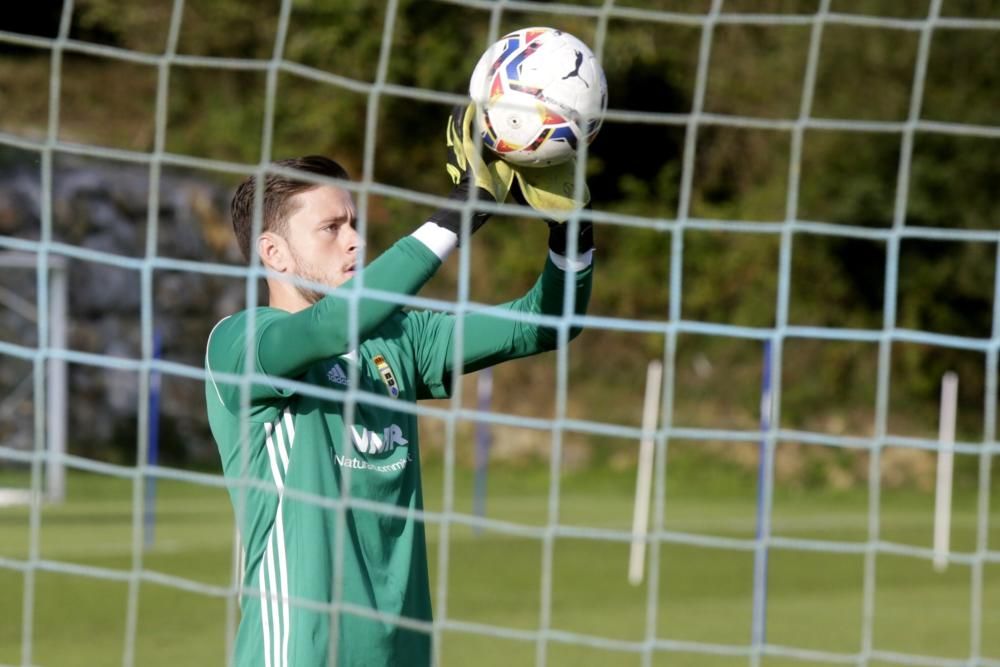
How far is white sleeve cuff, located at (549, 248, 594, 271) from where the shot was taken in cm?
365

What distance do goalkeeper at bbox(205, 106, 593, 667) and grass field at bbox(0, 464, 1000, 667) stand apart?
14.5 ft

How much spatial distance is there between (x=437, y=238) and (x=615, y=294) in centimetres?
1759

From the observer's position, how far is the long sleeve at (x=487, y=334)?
3.71 metres

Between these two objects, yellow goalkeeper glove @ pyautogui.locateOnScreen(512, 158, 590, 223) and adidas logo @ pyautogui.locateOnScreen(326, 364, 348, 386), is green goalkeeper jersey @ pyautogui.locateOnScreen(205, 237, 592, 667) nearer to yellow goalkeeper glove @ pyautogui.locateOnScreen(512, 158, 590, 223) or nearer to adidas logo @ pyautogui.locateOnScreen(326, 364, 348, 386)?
adidas logo @ pyautogui.locateOnScreen(326, 364, 348, 386)

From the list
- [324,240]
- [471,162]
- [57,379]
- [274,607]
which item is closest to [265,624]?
[274,607]

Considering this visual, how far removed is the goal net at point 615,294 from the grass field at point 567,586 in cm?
6

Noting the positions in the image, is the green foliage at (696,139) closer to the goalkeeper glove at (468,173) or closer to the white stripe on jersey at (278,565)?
the goalkeeper glove at (468,173)

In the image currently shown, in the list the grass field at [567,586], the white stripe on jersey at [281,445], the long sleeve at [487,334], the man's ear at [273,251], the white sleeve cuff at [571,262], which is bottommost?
the grass field at [567,586]

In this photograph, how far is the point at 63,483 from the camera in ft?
48.6

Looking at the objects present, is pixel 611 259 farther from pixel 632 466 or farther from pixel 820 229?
pixel 820 229

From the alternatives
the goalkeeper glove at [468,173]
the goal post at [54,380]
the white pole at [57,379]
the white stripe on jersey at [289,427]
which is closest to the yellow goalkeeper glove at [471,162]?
the goalkeeper glove at [468,173]

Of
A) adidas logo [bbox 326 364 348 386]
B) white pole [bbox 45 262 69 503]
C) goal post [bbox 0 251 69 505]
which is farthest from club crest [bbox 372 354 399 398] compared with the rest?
white pole [bbox 45 262 69 503]

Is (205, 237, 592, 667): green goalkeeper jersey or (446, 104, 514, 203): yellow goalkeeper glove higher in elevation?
(446, 104, 514, 203): yellow goalkeeper glove

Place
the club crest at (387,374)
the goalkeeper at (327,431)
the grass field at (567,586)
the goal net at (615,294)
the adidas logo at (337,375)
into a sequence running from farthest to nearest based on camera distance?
the goal net at (615,294), the grass field at (567,586), the club crest at (387,374), the adidas logo at (337,375), the goalkeeper at (327,431)
